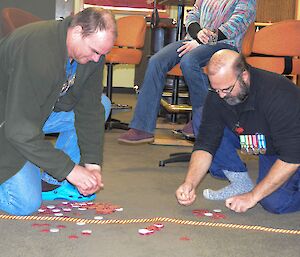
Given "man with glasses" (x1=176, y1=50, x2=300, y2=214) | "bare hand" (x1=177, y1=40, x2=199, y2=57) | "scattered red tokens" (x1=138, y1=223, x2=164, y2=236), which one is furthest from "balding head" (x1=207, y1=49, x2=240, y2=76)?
"bare hand" (x1=177, y1=40, x2=199, y2=57)

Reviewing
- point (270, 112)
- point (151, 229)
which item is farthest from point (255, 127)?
point (151, 229)

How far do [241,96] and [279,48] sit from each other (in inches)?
57.7

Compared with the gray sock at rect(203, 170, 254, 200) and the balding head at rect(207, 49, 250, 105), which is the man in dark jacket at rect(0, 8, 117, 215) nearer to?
the balding head at rect(207, 49, 250, 105)

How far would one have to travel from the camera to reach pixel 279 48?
3.99 meters

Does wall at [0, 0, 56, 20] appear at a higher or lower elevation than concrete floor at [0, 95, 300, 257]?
higher

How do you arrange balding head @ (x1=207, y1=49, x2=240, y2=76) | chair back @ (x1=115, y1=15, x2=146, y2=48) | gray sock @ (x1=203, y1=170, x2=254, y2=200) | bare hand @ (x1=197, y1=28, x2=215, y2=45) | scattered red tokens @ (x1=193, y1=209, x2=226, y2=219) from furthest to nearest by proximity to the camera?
chair back @ (x1=115, y1=15, x2=146, y2=48), bare hand @ (x1=197, y1=28, x2=215, y2=45), gray sock @ (x1=203, y1=170, x2=254, y2=200), scattered red tokens @ (x1=193, y1=209, x2=226, y2=219), balding head @ (x1=207, y1=49, x2=240, y2=76)

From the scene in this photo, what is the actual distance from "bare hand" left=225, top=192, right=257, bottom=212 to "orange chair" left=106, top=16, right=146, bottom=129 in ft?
9.43

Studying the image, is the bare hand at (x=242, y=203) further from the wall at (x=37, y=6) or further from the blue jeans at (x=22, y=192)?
the wall at (x=37, y=6)

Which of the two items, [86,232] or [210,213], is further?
[210,213]

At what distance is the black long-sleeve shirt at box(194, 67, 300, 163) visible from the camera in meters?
2.65

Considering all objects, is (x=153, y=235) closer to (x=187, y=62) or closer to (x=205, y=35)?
(x=187, y=62)

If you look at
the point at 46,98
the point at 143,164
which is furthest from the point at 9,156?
the point at 143,164

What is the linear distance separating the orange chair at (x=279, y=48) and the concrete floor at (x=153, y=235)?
3.82ft

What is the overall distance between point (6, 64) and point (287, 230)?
139 cm
